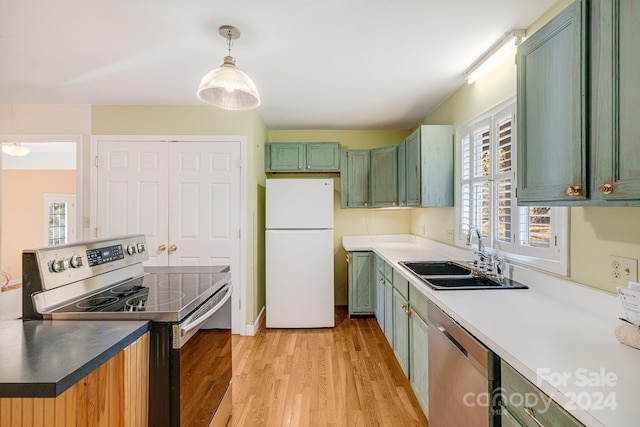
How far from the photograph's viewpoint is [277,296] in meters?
3.41

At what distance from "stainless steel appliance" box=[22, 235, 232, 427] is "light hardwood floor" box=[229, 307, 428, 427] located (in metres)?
0.46

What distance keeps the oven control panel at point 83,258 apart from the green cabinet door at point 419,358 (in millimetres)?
1733

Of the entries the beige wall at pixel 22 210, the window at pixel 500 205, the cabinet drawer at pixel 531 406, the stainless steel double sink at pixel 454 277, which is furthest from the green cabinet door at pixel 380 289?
the beige wall at pixel 22 210

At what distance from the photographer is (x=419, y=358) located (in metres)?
1.95

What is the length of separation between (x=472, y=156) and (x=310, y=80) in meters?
1.49

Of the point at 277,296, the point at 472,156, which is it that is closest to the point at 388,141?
the point at 472,156

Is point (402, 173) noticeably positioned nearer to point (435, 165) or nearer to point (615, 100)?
point (435, 165)

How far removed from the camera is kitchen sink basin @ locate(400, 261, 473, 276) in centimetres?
234

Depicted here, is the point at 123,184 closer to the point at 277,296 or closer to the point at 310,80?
the point at 277,296

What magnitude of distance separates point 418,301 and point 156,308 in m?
1.48

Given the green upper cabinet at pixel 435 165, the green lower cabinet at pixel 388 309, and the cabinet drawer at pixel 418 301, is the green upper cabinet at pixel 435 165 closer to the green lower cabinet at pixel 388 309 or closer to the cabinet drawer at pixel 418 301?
the green lower cabinet at pixel 388 309

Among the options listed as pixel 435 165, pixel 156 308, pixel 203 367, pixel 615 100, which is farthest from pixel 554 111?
pixel 203 367

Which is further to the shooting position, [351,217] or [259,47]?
[351,217]

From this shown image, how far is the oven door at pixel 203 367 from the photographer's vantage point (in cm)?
121
